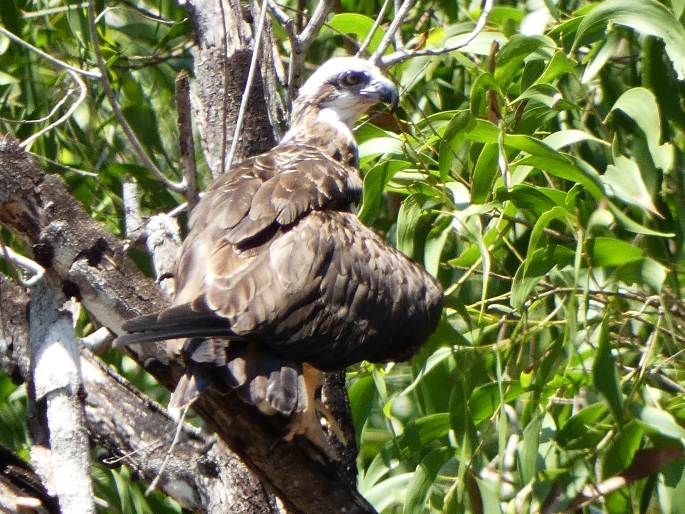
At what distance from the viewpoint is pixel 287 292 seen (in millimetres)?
2623

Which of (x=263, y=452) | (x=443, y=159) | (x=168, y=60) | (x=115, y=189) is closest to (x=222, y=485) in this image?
(x=263, y=452)

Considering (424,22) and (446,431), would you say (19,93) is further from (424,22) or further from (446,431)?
(446,431)

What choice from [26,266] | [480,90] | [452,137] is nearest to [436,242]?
[452,137]

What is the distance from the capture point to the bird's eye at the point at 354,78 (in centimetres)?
362

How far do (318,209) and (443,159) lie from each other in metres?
0.37

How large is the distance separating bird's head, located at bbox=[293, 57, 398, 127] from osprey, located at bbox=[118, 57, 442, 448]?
0.40 m

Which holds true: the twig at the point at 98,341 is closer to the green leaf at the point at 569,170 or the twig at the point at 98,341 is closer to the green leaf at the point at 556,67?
Result: the green leaf at the point at 569,170

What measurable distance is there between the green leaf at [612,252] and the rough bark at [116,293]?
0.83 metres

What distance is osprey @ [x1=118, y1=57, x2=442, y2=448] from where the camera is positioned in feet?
8.09

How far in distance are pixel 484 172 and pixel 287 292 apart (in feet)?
2.50

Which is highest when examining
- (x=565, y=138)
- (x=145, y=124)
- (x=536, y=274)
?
(x=565, y=138)

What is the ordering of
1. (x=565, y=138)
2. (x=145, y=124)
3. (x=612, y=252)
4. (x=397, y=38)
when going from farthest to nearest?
(x=145, y=124)
(x=397, y=38)
(x=565, y=138)
(x=612, y=252)

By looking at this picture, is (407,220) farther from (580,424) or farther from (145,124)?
(145,124)

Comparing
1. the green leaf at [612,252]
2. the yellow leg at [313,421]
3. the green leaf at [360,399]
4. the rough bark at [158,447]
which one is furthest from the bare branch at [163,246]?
the green leaf at [612,252]
